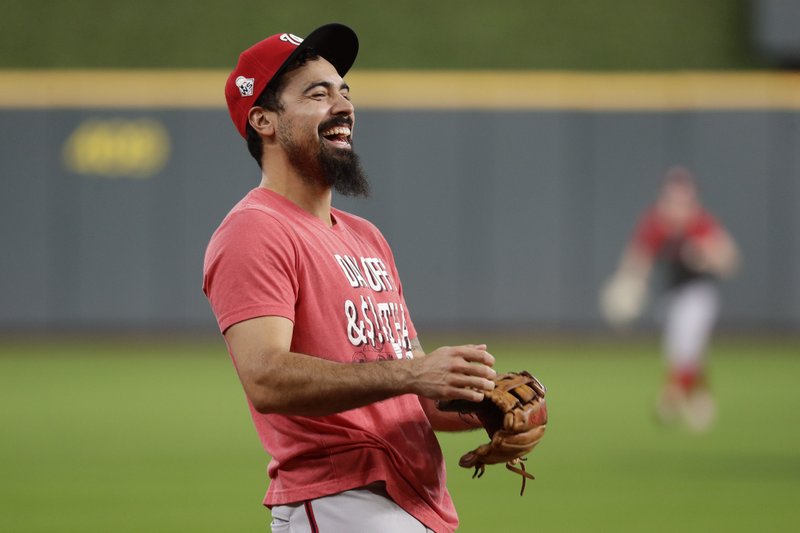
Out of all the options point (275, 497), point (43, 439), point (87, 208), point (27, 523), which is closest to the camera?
point (275, 497)

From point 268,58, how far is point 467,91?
60.8 ft

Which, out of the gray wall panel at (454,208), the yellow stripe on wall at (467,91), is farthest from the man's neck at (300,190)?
Answer: the yellow stripe on wall at (467,91)

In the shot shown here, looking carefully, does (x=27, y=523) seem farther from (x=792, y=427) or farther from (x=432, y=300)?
(x=432, y=300)

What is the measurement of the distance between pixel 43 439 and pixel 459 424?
8.68m

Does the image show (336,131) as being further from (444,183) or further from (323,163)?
(444,183)

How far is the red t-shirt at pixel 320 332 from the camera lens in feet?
11.0

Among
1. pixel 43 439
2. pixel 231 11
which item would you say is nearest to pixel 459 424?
pixel 43 439

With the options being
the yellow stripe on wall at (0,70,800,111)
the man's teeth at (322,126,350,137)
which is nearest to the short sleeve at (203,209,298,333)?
the man's teeth at (322,126,350,137)

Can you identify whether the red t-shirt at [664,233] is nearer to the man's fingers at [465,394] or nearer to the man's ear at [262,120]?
the man's ear at [262,120]

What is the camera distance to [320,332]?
3488 mm

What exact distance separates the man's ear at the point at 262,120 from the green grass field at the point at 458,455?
472 cm

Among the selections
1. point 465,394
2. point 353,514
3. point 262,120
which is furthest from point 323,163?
point 353,514

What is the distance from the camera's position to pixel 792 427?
1234 cm

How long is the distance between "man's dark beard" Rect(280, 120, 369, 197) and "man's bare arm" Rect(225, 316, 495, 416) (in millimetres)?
706
